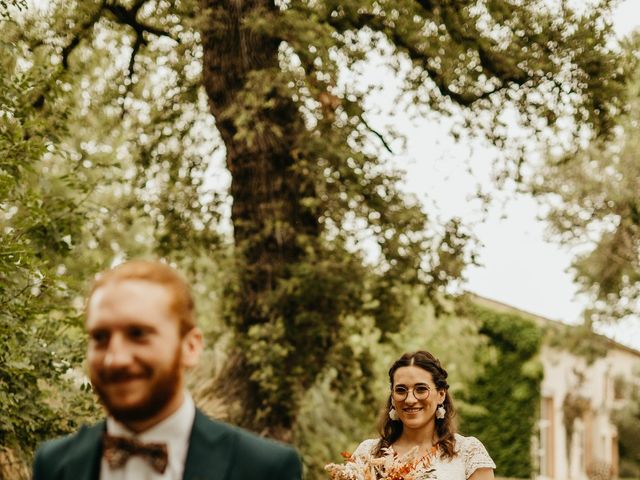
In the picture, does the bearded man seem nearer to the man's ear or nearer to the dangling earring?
the man's ear

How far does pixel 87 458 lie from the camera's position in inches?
101

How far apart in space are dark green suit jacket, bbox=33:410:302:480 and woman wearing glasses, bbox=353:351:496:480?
3909mm

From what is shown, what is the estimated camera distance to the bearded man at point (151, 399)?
2344 millimetres

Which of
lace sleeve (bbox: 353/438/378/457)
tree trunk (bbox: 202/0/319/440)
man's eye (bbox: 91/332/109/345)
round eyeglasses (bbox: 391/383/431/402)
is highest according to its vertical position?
tree trunk (bbox: 202/0/319/440)

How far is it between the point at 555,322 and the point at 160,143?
58.2ft

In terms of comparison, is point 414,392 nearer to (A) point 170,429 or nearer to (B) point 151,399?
(A) point 170,429

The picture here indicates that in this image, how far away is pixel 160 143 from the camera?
15414 millimetres

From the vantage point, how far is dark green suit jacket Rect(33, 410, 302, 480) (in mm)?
2477

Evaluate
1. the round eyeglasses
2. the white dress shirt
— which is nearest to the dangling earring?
the round eyeglasses

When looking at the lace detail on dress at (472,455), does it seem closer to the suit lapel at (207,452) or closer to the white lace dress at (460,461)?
the white lace dress at (460,461)

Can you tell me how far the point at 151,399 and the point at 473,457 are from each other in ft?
14.8

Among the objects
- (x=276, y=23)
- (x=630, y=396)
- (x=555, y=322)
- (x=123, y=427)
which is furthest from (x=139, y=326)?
(x=630, y=396)

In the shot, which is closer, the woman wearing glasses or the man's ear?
the man's ear

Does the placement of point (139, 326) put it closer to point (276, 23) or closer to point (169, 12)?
point (276, 23)
